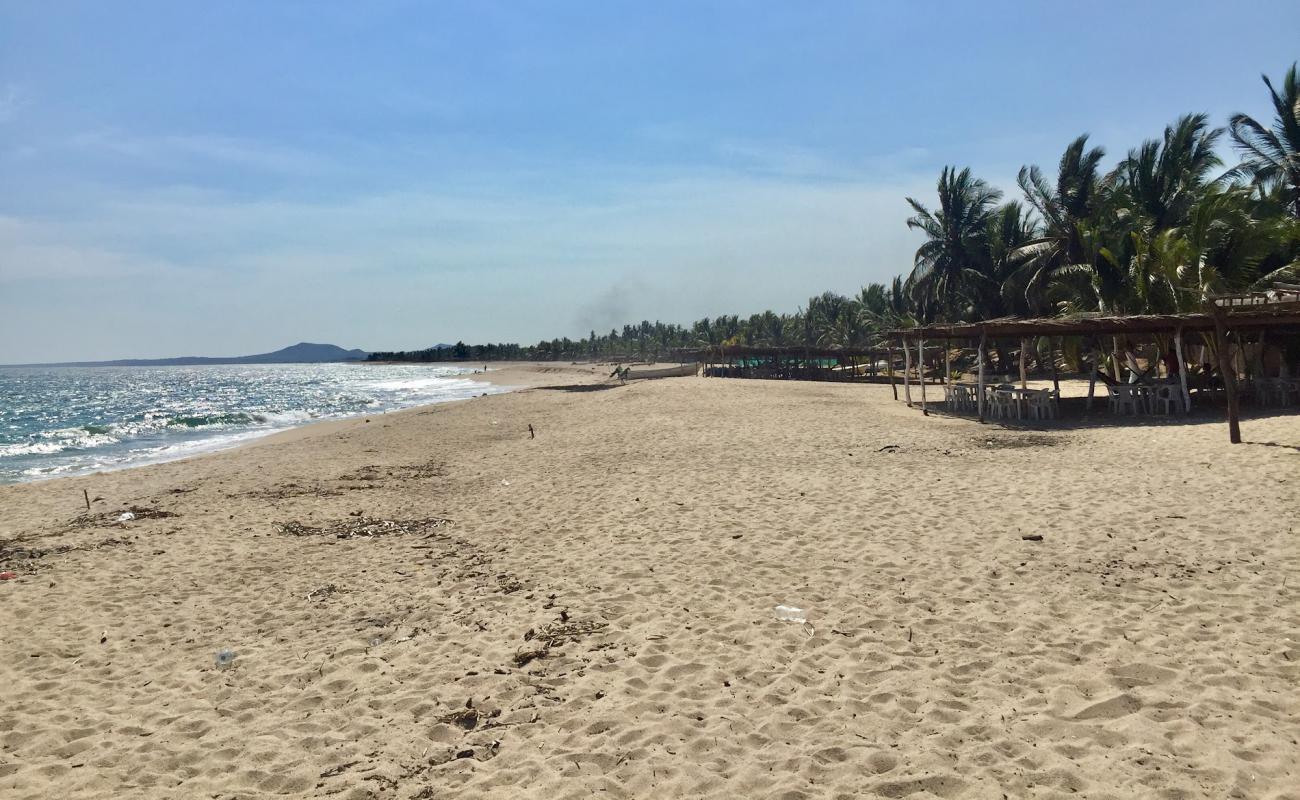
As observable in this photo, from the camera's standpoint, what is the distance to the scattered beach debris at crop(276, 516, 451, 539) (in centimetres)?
857

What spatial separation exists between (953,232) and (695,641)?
35.3 meters

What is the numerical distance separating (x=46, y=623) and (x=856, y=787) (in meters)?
6.65

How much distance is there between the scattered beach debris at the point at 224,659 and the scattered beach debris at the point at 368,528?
3.33 m

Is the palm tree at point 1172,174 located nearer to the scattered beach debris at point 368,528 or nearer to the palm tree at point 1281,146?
the palm tree at point 1281,146

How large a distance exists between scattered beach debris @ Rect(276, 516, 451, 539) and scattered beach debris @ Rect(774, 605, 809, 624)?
4.88m

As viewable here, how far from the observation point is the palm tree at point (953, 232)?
34500mm

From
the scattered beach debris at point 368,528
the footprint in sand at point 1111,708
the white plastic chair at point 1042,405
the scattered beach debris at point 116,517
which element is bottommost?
the footprint in sand at point 1111,708

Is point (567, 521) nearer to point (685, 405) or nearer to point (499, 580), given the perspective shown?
point (499, 580)

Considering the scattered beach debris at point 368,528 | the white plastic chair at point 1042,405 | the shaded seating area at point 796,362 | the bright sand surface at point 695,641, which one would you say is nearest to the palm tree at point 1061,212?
the shaded seating area at point 796,362

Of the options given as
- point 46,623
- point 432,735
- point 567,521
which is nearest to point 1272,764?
point 432,735

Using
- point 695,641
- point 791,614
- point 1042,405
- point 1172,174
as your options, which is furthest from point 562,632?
point 1172,174

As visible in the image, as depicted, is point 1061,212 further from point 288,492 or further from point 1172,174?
point 288,492

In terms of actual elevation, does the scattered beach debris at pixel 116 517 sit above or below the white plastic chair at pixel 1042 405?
below

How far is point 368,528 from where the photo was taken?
29.1 feet
